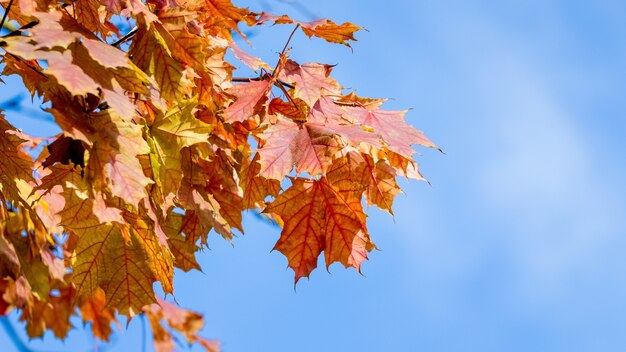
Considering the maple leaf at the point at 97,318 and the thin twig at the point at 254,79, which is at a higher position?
the maple leaf at the point at 97,318

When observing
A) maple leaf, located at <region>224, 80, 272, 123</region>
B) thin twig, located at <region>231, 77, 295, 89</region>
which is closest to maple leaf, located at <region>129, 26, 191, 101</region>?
maple leaf, located at <region>224, 80, 272, 123</region>

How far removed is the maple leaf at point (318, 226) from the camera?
226 cm

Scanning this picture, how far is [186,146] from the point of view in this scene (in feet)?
7.23

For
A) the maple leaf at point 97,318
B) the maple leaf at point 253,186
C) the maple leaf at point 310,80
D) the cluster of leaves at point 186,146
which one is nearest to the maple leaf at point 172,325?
the maple leaf at point 97,318

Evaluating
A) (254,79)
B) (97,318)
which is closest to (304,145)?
(254,79)

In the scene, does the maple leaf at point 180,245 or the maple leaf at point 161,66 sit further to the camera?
the maple leaf at point 180,245

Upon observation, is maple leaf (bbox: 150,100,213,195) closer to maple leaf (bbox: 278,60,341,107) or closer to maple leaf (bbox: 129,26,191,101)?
maple leaf (bbox: 129,26,191,101)

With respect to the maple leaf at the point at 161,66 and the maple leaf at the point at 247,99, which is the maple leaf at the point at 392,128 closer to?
the maple leaf at the point at 247,99

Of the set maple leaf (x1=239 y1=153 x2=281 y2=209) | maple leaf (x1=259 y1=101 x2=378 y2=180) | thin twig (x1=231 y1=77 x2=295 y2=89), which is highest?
thin twig (x1=231 y1=77 x2=295 y2=89)

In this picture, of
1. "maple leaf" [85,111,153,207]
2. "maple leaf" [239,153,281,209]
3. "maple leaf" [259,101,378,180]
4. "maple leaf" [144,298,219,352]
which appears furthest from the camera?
"maple leaf" [144,298,219,352]

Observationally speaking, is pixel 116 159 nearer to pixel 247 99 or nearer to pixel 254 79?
pixel 247 99

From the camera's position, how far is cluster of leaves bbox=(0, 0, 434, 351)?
186cm

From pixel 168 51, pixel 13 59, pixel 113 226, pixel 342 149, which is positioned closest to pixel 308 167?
pixel 342 149

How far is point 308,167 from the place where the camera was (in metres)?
2.01
